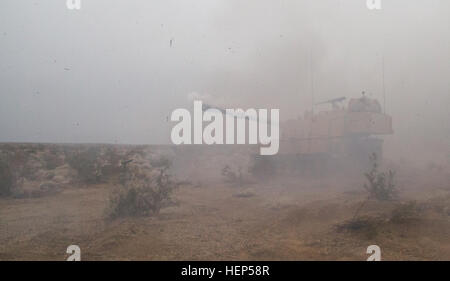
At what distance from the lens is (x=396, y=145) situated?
72.8 feet

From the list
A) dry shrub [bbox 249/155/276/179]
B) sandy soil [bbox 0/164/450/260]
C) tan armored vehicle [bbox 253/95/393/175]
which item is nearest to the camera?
sandy soil [bbox 0/164/450/260]

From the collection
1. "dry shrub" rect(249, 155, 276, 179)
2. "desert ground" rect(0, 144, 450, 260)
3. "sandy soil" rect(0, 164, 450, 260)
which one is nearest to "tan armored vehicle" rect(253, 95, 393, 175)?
"dry shrub" rect(249, 155, 276, 179)

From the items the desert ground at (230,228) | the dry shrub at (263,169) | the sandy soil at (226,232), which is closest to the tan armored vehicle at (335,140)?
the dry shrub at (263,169)

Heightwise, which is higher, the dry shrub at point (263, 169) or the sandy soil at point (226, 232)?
the dry shrub at point (263, 169)

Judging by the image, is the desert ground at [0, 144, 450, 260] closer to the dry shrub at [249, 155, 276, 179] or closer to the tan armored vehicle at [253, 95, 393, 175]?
the tan armored vehicle at [253, 95, 393, 175]

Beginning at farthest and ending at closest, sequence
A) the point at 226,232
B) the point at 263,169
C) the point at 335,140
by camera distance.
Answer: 1. the point at 263,169
2. the point at 335,140
3. the point at 226,232

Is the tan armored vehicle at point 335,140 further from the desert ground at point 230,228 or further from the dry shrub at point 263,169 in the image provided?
the desert ground at point 230,228

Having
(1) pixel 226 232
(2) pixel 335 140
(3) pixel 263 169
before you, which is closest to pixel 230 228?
(1) pixel 226 232

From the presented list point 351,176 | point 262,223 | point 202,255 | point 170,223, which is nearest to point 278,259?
point 202,255

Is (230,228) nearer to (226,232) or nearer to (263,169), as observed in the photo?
(226,232)

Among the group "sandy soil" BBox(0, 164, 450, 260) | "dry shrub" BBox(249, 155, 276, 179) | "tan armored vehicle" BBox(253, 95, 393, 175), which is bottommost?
"sandy soil" BBox(0, 164, 450, 260)

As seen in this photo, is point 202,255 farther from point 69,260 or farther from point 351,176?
point 351,176

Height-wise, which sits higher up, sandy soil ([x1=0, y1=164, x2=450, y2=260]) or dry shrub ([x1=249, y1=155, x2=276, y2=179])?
dry shrub ([x1=249, y1=155, x2=276, y2=179])

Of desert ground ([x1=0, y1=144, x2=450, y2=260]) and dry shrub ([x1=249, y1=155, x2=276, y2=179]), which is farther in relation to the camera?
dry shrub ([x1=249, y1=155, x2=276, y2=179])
